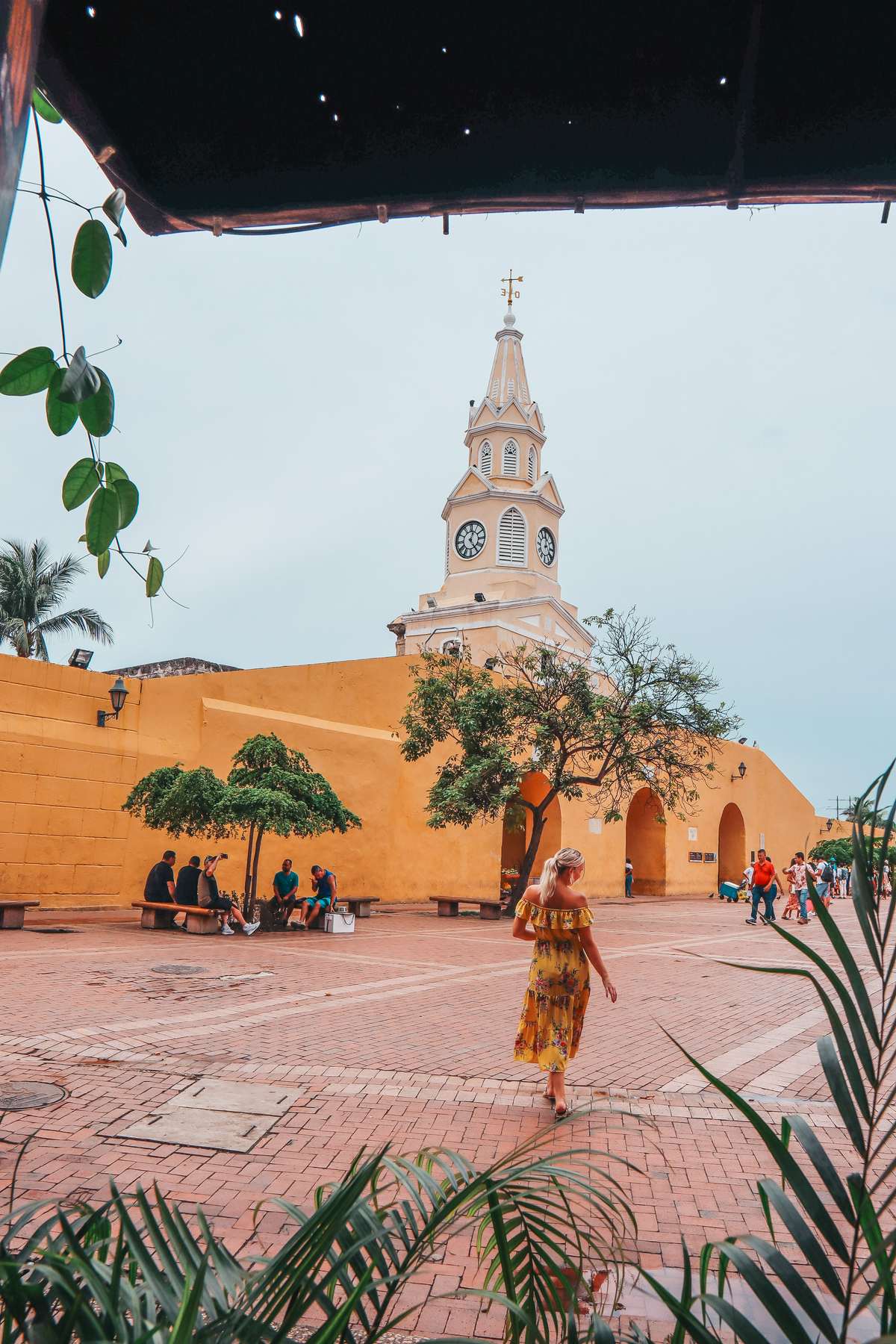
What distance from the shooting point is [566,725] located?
65.5ft

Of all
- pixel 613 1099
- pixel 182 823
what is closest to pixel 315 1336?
pixel 613 1099

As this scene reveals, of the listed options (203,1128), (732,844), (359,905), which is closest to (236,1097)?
(203,1128)

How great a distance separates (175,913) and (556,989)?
1018cm

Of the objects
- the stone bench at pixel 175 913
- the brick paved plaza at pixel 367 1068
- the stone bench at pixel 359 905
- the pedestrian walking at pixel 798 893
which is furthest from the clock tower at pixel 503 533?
the brick paved plaza at pixel 367 1068

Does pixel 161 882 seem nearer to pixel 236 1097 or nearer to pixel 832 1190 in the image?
pixel 236 1097

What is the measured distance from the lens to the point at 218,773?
18.7 metres

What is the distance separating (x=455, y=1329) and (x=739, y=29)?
3842 millimetres

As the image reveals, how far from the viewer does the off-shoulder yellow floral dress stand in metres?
5.94

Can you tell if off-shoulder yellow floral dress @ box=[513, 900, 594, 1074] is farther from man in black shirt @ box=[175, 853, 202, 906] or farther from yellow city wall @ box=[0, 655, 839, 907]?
yellow city wall @ box=[0, 655, 839, 907]

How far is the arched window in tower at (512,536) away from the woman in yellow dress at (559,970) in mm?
35229

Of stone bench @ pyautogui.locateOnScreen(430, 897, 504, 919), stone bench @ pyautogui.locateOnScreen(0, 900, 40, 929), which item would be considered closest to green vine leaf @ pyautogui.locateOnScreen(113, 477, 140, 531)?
stone bench @ pyautogui.locateOnScreen(0, 900, 40, 929)

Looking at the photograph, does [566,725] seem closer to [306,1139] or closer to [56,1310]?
[306,1139]

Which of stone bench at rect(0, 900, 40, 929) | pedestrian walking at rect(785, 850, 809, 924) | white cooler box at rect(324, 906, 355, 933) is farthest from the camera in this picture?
pedestrian walking at rect(785, 850, 809, 924)

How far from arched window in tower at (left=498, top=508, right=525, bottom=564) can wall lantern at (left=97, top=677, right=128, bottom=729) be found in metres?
25.6
